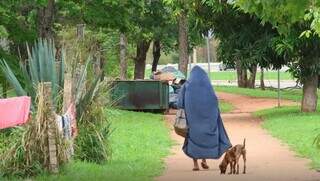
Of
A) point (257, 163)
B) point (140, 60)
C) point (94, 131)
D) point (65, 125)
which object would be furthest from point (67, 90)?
point (140, 60)

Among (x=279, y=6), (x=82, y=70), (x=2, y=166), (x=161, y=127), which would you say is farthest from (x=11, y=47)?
(x=279, y=6)

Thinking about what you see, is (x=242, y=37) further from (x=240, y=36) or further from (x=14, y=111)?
(x=14, y=111)

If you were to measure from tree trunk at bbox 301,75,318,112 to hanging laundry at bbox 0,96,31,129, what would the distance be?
1519 centimetres

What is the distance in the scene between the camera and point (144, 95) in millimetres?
28547

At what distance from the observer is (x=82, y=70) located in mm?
12844

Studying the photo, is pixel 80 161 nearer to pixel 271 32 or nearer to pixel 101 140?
pixel 101 140

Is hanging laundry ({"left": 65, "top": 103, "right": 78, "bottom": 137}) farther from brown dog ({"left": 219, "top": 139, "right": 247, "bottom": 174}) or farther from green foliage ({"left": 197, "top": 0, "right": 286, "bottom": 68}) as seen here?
green foliage ({"left": 197, "top": 0, "right": 286, "bottom": 68})

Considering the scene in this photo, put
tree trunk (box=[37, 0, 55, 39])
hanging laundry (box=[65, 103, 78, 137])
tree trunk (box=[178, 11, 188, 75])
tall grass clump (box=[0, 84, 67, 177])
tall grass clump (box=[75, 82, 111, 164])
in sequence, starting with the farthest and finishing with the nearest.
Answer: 1. tree trunk (box=[178, 11, 188, 75])
2. tree trunk (box=[37, 0, 55, 39])
3. tall grass clump (box=[75, 82, 111, 164])
4. hanging laundry (box=[65, 103, 78, 137])
5. tall grass clump (box=[0, 84, 67, 177])

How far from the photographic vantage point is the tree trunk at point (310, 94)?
2439 centimetres

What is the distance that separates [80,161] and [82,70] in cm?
158

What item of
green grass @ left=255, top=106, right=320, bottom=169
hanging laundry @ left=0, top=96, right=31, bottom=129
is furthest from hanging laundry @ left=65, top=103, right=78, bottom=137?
green grass @ left=255, top=106, right=320, bottom=169

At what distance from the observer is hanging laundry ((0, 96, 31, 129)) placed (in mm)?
10164

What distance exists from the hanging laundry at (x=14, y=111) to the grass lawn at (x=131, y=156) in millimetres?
929

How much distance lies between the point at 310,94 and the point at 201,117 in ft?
42.7
